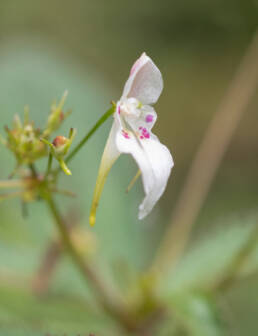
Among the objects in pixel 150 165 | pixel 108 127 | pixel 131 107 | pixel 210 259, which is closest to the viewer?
pixel 150 165

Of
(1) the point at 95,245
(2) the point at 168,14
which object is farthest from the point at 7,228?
(2) the point at 168,14

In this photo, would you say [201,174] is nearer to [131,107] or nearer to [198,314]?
[198,314]

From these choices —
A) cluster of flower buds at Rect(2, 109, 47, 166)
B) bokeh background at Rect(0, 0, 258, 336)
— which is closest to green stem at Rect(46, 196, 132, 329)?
bokeh background at Rect(0, 0, 258, 336)

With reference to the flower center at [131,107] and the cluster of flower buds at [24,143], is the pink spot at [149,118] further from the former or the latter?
the cluster of flower buds at [24,143]

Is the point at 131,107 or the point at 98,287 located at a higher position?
the point at 131,107

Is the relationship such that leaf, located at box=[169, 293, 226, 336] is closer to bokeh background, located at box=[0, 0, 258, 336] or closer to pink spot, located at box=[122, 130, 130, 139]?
bokeh background, located at box=[0, 0, 258, 336]

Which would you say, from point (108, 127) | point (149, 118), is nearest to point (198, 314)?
point (149, 118)

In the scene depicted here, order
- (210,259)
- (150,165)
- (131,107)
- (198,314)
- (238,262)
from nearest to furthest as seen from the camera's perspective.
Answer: (150,165) → (131,107) → (198,314) → (238,262) → (210,259)
